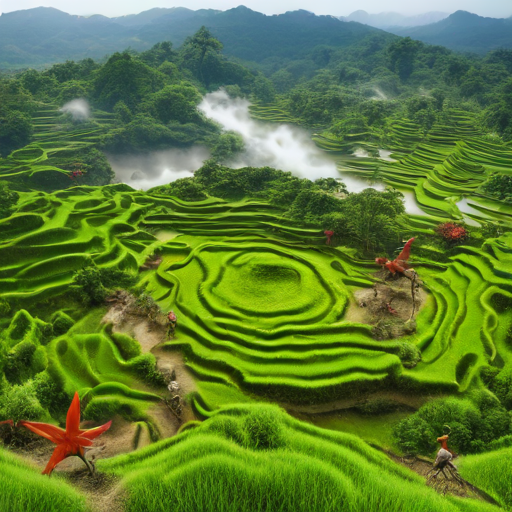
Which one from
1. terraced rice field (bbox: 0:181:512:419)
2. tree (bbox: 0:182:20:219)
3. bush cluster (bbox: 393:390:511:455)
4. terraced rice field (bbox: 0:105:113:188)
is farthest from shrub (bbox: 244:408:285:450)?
terraced rice field (bbox: 0:105:113:188)

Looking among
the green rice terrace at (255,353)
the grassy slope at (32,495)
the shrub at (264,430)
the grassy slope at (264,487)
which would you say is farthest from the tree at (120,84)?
the grassy slope at (264,487)

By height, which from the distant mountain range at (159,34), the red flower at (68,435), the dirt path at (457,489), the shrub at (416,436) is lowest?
the shrub at (416,436)

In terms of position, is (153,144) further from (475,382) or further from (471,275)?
(475,382)

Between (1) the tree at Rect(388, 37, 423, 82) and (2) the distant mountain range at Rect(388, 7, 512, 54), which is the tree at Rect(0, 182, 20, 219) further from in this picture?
(2) the distant mountain range at Rect(388, 7, 512, 54)

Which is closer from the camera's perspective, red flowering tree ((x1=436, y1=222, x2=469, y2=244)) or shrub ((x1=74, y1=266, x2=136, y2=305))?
shrub ((x1=74, y1=266, x2=136, y2=305))

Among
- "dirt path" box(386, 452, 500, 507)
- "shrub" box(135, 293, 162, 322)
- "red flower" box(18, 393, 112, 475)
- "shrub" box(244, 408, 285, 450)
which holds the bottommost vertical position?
"shrub" box(135, 293, 162, 322)

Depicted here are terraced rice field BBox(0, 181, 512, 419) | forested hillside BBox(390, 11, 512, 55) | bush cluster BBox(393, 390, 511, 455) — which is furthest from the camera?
forested hillside BBox(390, 11, 512, 55)

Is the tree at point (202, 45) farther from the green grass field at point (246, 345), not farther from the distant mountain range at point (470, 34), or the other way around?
the distant mountain range at point (470, 34)
